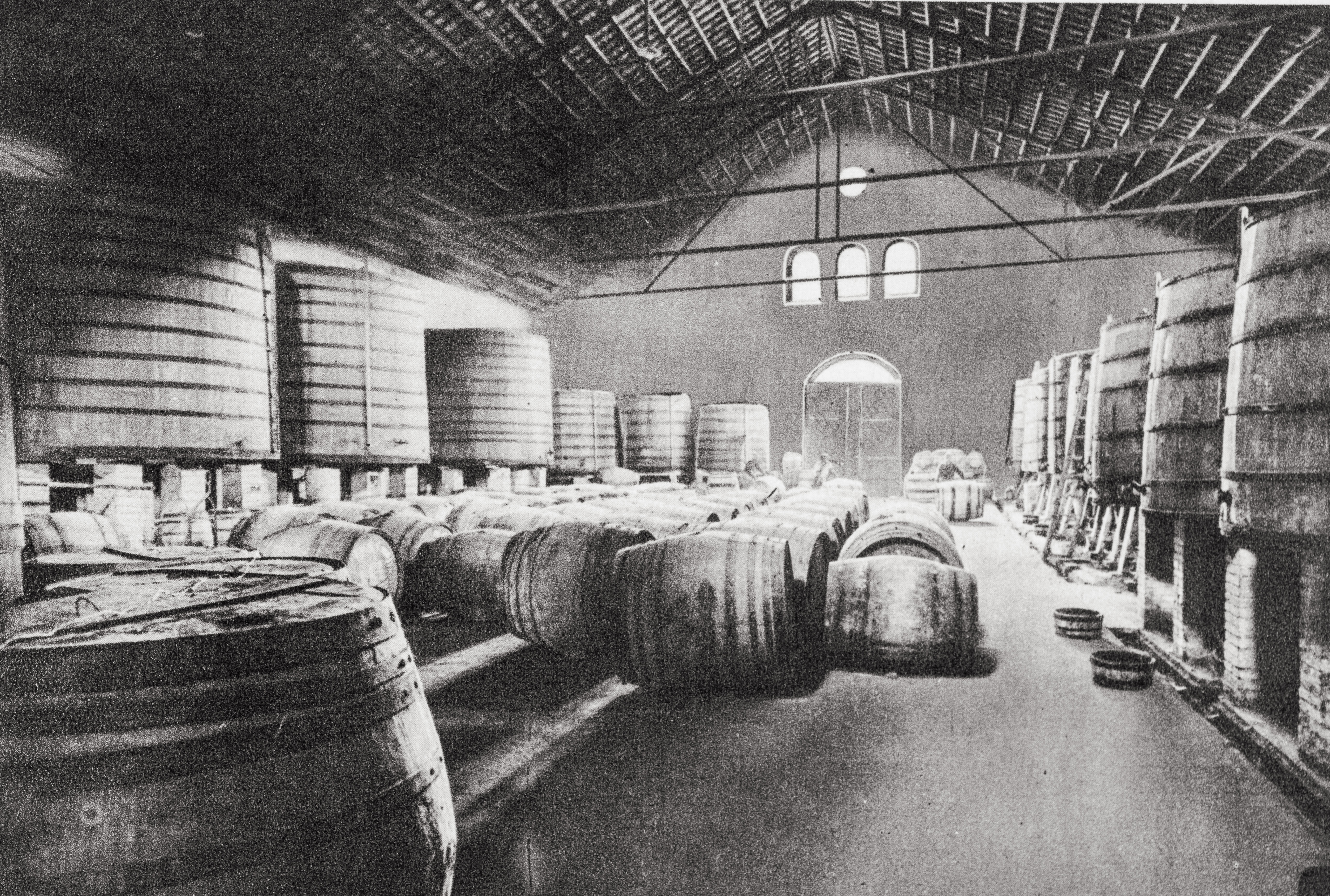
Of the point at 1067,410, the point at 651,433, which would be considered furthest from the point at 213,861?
the point at 651,433

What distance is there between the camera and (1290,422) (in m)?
3.02

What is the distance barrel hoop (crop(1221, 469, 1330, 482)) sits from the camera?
2889mm

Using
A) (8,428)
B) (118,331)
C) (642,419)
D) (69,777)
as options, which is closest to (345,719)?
(69,777)

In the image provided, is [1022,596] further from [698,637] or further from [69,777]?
[69,777]

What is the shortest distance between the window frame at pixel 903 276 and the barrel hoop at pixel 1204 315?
16269mm

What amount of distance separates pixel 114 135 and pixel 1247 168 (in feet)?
56.5

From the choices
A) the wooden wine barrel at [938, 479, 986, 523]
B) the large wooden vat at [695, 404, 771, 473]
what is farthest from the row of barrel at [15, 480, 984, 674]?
the wooden wine barrel at [938, 479, 986, 523]

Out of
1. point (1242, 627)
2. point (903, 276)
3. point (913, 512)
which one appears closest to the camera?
point (1242, 627)

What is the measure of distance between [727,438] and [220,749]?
49.6 ft

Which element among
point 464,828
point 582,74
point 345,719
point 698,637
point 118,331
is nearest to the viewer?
point 345,719

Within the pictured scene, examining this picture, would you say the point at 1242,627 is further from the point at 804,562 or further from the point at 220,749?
the point at 220,749

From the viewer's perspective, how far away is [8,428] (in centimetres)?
210

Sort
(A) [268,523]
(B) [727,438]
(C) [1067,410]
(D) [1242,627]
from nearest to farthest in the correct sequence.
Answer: (D) [1242,627]
(A) [268,523]
(C) [1067,410]
(B) [727,438]

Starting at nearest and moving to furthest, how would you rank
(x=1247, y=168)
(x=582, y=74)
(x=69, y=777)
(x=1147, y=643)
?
1. (x=69, y=777)
2. (x=1147, y=643)
3. (x=582, y=74)
4. (x=1247, y=168)
